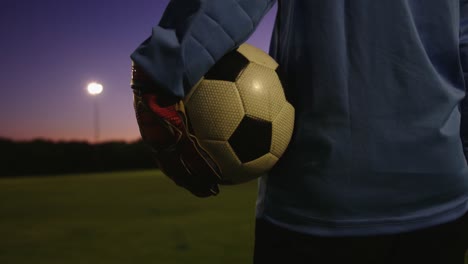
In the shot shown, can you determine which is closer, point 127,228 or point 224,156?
point 224,156

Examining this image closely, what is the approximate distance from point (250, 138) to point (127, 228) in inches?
156

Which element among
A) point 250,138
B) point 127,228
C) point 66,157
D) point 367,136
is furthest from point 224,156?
point 66,157

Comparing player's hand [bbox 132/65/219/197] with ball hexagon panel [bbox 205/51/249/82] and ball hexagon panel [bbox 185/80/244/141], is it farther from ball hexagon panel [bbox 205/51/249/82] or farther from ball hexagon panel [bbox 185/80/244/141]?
ball hexagon panel [bbox 205/51/249/82]

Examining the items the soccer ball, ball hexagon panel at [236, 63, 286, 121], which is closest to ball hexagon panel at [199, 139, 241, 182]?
the soccer ball

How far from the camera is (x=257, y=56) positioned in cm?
146

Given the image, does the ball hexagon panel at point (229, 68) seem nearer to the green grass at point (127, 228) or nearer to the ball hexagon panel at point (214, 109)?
the ball hexagon panel at point (214, 109)

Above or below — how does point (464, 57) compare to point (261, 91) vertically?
above

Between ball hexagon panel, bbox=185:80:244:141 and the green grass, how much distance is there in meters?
2.41

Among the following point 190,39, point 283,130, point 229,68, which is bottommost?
point 283,130

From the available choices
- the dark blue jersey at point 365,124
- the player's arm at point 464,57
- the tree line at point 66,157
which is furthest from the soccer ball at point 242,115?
the tree line at point 66,157

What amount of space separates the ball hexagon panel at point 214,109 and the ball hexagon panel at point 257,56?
0.39 feet

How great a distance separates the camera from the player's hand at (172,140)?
1.22 metres

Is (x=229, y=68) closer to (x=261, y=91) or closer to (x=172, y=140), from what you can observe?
(x=261, y=91)

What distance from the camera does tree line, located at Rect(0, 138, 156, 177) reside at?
18297 mm
